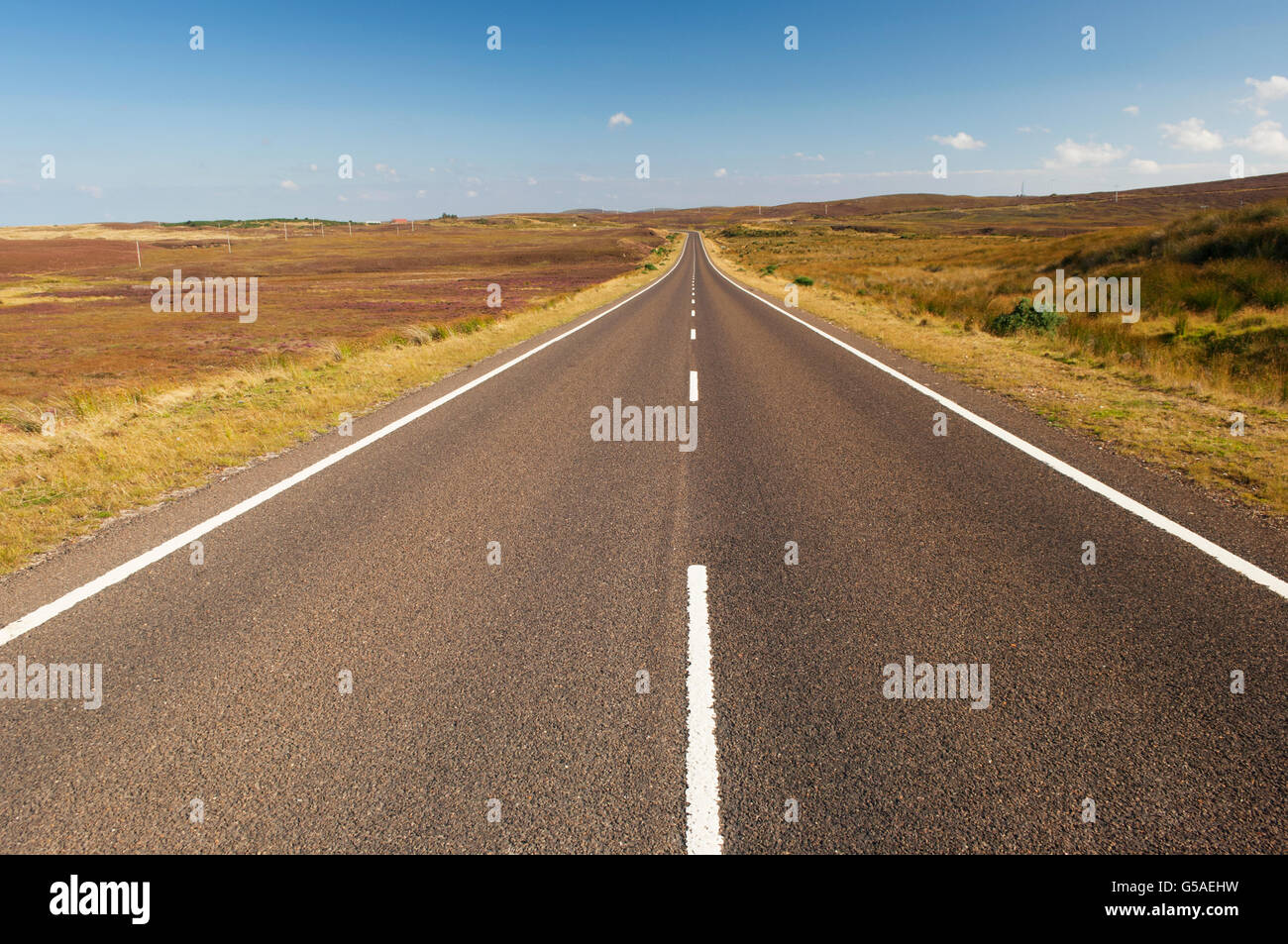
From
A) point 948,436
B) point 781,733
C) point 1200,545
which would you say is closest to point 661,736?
point 781,733

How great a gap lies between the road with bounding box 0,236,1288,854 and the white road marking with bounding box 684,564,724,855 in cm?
1

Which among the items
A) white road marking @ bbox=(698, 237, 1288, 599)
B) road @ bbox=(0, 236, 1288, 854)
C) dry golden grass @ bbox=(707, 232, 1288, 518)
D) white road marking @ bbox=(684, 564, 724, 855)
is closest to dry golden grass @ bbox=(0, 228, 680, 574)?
road @ bbox=(0, 236, 1288, 854)

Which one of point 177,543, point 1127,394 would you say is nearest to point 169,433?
point 177,543

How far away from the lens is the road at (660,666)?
2.53m

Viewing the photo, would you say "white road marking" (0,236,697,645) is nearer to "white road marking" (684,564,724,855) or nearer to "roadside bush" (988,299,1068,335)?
"white road marking" (684,564,724,855)

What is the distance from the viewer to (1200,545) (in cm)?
459

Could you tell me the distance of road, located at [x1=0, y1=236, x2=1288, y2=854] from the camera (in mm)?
2525

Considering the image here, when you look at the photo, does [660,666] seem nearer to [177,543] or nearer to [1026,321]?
[177,543]

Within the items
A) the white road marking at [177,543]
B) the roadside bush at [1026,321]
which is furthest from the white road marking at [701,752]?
the roadside bush at [1026,321]

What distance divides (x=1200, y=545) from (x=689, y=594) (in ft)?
11.6

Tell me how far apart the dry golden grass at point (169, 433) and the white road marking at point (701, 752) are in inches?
187

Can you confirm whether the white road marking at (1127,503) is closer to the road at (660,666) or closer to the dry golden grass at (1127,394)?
the road at (660,666)

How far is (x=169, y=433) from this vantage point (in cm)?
844
